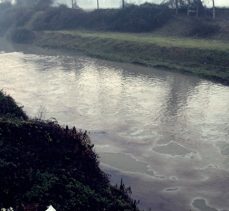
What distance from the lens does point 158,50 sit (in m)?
41.8

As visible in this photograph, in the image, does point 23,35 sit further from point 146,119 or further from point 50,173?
point 50,173

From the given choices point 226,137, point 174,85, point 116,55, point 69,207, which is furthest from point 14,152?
point 116,55


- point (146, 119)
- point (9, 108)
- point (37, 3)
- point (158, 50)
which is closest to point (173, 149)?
point (146, 119)

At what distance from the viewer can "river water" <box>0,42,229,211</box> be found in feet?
53.2

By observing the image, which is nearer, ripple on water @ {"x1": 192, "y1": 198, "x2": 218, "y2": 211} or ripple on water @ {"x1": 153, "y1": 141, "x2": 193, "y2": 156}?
ripple on water @ {"x1": 192, "y1": 198, "x2": 218, "y2": 211}

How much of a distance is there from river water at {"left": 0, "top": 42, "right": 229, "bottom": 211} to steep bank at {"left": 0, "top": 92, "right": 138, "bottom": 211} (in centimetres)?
210

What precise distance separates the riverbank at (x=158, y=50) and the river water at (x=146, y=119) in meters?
1.83

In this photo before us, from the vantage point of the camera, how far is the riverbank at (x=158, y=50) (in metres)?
36.0

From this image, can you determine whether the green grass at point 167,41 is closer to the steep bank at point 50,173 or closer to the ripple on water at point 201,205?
the ripple on water at point 201,205

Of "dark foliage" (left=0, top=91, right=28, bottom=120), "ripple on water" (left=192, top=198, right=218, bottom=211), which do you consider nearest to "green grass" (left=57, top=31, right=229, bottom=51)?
"dark foliage" (left=0, top=91, right=28, bottom=120)

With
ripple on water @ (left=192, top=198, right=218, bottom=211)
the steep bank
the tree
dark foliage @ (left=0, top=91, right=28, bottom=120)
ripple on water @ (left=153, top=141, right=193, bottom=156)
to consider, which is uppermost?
the tree

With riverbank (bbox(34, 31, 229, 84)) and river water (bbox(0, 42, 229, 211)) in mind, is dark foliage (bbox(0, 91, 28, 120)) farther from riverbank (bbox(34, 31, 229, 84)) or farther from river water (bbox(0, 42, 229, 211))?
riverbank (bbox(34, 31, 229, 84))

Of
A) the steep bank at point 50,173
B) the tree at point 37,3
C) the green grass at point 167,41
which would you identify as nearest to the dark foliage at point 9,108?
the steep bank at point 50,173

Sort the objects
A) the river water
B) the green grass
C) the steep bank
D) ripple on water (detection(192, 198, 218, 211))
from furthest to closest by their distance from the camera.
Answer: the green grass
the river water
ripple on water (detection(192, 198, 218, 211))
the steep bank
